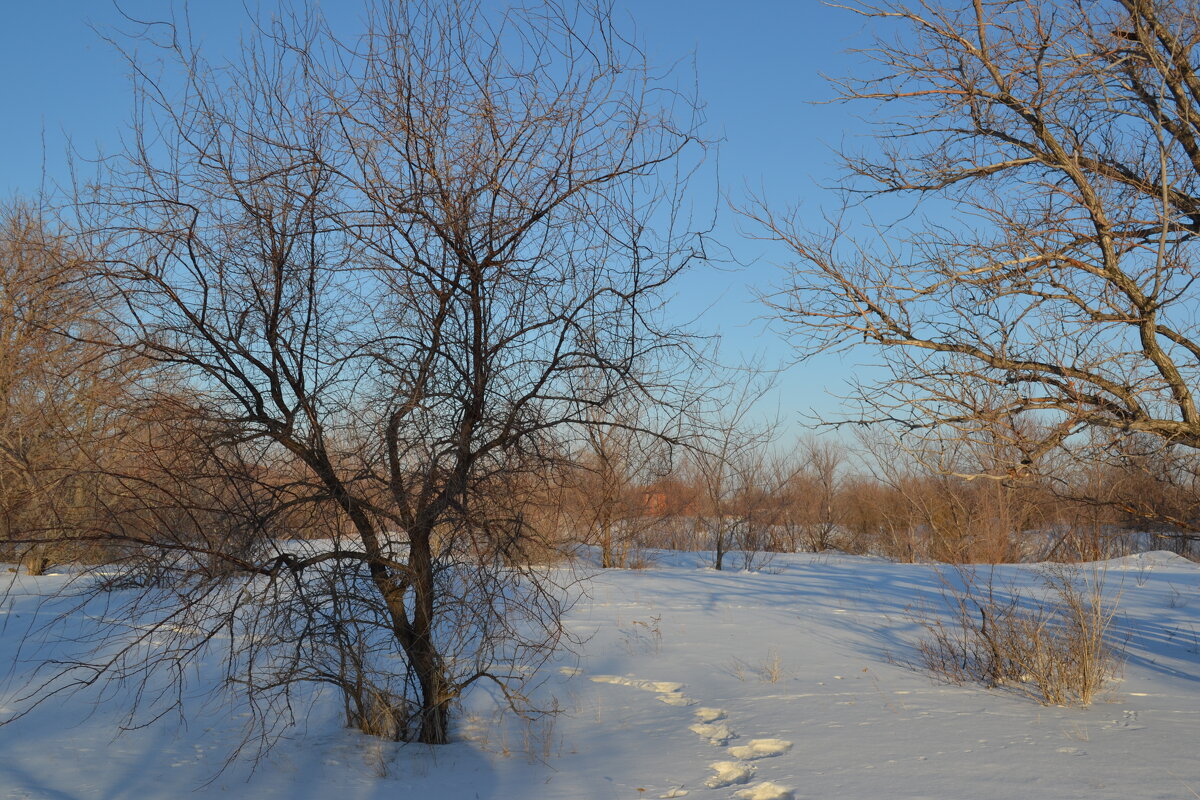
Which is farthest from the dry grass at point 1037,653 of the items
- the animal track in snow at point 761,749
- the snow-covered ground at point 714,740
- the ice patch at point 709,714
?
the animal track in snow at point 761,749

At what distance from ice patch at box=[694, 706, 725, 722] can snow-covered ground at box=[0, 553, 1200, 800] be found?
23 millimetres

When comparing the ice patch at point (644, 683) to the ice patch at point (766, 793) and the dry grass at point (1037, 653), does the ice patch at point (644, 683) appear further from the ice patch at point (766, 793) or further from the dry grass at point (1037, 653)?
the ice patch at point (766, 793)

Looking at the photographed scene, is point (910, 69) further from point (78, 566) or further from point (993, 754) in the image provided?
point (78, 566)

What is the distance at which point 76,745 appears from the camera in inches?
229

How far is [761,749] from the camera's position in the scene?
5430mm

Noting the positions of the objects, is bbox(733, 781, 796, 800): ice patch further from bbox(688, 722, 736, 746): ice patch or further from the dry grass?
the dry grass

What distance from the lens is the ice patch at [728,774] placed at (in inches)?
191

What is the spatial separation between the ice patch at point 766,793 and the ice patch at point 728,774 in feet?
0.50

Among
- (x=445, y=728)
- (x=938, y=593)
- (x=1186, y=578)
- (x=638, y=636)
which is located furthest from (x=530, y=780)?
(x=1186, y=578)

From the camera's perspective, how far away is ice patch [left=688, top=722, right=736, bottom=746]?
5.72m

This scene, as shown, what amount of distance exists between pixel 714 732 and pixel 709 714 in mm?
447

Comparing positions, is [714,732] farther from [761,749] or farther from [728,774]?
[728,774]

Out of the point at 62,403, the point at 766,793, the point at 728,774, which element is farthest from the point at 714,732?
the point at 62,403

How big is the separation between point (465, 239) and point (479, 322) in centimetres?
49
